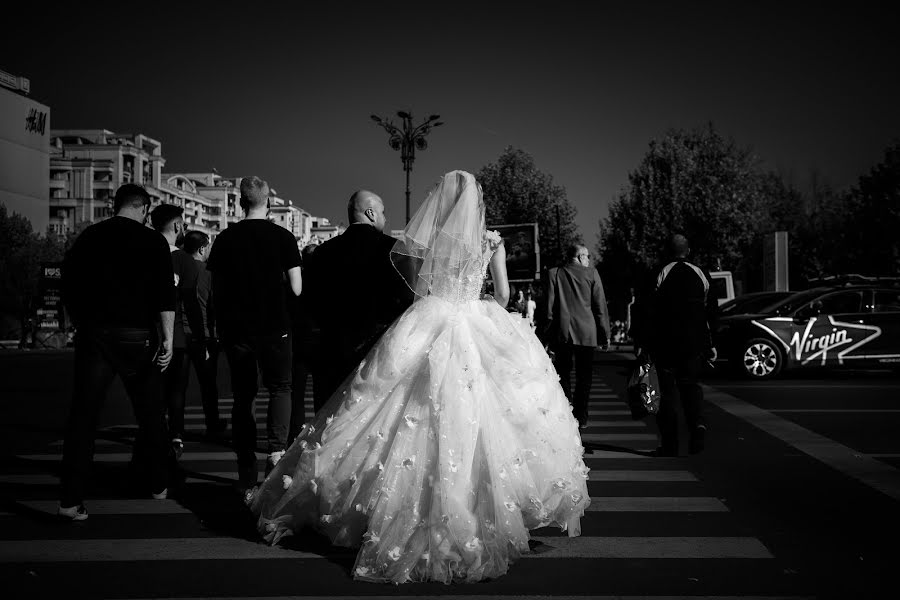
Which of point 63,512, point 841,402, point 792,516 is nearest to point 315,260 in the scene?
point 63,512

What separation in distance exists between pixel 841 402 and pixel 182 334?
8416 mm

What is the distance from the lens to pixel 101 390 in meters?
5.22

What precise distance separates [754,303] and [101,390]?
48.8ft

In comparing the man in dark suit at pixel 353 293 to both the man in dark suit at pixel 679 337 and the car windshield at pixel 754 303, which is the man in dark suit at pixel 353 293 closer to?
the man in dark suit at pixel 679 337

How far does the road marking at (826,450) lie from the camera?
20.8 feet

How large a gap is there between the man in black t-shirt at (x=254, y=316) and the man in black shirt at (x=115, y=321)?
1.23 feet

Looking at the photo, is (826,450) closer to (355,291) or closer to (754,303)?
(355,291)

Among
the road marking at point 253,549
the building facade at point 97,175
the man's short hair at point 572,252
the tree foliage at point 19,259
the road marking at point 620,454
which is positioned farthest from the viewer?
the building facade at point 97,175

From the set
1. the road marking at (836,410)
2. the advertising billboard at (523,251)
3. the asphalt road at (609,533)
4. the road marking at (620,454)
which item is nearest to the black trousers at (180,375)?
the asphalt road at (609,533)

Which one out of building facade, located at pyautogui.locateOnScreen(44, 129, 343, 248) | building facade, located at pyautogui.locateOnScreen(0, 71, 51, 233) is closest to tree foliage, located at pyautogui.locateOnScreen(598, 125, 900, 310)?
building facade, located at pyautogui.locateOnScreen(44, 129, 343, 248)

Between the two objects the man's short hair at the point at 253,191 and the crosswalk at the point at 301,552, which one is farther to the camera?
the man's short hair at the point at 253,191

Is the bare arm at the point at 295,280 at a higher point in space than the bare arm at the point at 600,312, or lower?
higher

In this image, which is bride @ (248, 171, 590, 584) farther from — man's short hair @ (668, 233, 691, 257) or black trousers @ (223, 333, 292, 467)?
man's short hair @ (668, 233, 691, 257)

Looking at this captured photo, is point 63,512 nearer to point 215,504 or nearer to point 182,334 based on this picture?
point 215,504
